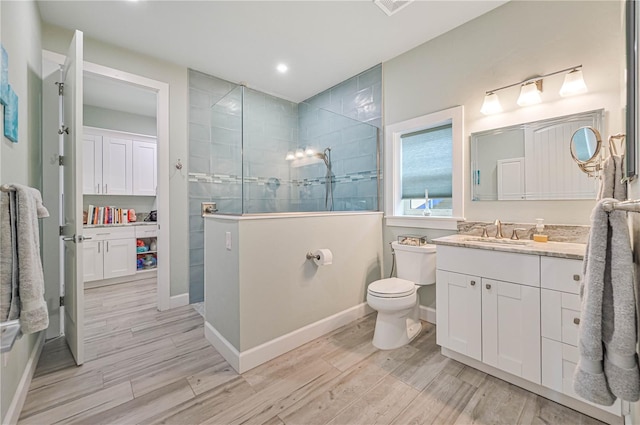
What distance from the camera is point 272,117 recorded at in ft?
8.59

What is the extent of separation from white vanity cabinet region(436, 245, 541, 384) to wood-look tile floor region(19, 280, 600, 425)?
187 millimetres

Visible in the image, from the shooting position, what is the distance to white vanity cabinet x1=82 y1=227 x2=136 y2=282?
12.6 ft

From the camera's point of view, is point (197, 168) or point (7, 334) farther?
point (197, 168)

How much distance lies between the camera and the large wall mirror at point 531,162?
1.79 metres

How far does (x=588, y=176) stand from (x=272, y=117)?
247cm

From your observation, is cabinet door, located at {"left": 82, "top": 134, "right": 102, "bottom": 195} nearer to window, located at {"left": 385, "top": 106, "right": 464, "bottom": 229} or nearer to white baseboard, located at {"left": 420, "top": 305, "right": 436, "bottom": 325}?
window, located at {"left": 385, "top": 106, "right": 464, "bottom": 229}

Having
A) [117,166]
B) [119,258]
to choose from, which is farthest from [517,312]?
[117,166]

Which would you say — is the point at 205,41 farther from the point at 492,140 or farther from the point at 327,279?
the point at 492,140

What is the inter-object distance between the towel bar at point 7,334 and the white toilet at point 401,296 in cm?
187

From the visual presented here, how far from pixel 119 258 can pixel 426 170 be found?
177 inches

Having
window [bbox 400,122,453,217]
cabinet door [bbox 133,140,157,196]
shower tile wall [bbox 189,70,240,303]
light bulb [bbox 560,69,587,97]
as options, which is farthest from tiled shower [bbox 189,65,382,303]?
cabinet door [bbox 133,140,157,196]

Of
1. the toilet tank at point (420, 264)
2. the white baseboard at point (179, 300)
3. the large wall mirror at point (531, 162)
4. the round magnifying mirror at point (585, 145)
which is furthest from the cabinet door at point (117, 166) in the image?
the round magnifying mirror at point (585, 145)

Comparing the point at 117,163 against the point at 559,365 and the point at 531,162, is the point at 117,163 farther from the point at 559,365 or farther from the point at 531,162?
the point at 559,365

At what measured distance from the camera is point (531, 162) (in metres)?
2.00
